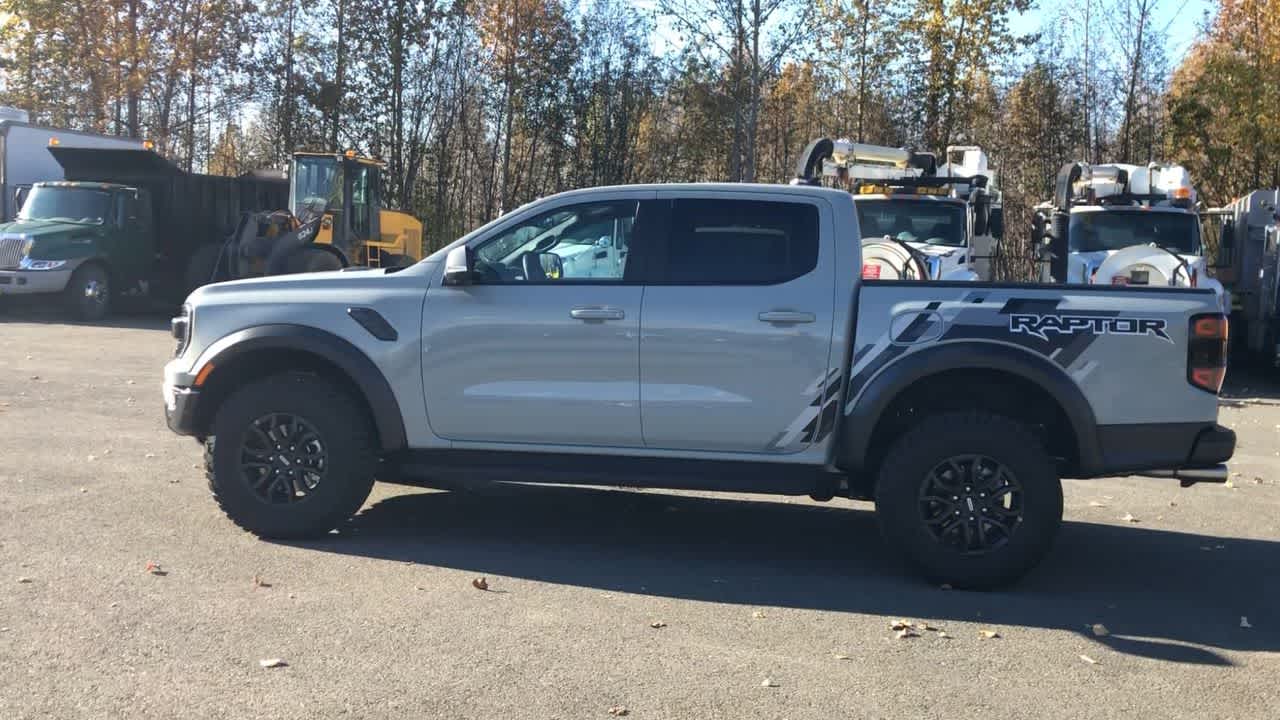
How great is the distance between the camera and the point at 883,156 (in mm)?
17109

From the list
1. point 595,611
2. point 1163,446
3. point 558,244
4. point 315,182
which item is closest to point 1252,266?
point 1163,446

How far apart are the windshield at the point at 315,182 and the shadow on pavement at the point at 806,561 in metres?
15.8

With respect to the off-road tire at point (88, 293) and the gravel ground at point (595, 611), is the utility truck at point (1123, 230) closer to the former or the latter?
the gravel ground at point (595, 611)

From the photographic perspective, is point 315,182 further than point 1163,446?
Yes

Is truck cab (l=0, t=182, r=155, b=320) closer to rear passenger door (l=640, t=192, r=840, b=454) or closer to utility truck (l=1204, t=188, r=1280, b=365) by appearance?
rear passenger door (l=640, t=192, r=840, b=454)

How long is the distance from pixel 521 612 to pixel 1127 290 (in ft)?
11.1

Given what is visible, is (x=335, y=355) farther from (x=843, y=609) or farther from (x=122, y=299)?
Answer: (x=122, y=299)

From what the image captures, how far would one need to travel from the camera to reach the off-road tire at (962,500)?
19.9 ft

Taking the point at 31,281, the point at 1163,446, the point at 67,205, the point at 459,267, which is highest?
the point at 67,205

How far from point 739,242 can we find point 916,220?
988 cm

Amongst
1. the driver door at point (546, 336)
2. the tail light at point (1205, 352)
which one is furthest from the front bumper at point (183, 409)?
the tail light at point (1205, 352)

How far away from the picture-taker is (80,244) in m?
22.0

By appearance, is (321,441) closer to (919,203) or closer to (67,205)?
(919,203)

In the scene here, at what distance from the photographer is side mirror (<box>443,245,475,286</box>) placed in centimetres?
652
